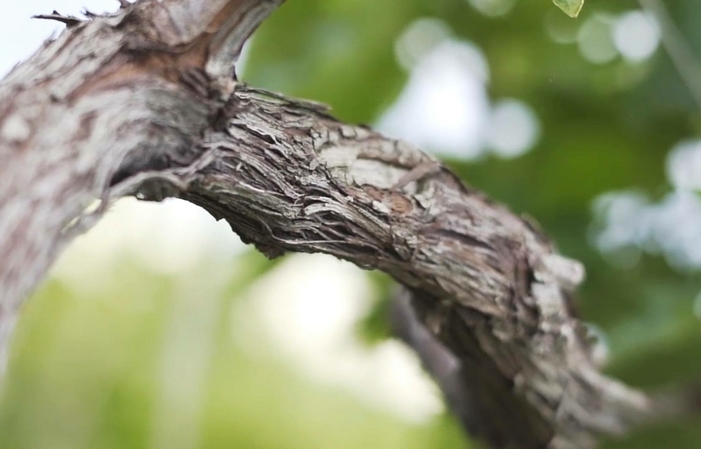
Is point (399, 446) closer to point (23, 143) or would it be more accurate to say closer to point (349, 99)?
point (349, 99)

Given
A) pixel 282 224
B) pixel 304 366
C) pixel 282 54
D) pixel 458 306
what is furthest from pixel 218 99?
pixel 304 366

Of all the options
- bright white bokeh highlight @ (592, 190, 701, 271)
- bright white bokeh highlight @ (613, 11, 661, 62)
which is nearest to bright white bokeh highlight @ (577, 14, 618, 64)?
bright white bokeh highlight @ (613, 11, 661, 62)

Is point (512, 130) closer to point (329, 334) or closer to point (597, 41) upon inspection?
point (597, 41)

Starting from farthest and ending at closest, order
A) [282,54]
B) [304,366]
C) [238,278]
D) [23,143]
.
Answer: [304,366] < [238,278] < [282,54] < [23,143]

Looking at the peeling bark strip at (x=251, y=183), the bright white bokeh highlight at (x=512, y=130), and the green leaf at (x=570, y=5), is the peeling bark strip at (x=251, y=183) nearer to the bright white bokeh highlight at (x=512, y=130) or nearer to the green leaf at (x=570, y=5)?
the green leaf at (x=570, y=5)

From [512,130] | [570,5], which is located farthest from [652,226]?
[570,5]

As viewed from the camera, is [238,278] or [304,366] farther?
[304,366]

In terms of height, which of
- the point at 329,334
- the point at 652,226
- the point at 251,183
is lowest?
the point at 251,183

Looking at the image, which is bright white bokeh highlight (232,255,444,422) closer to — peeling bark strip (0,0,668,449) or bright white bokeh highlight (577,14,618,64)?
bright white bokeh highlight (577,14,618,64)
